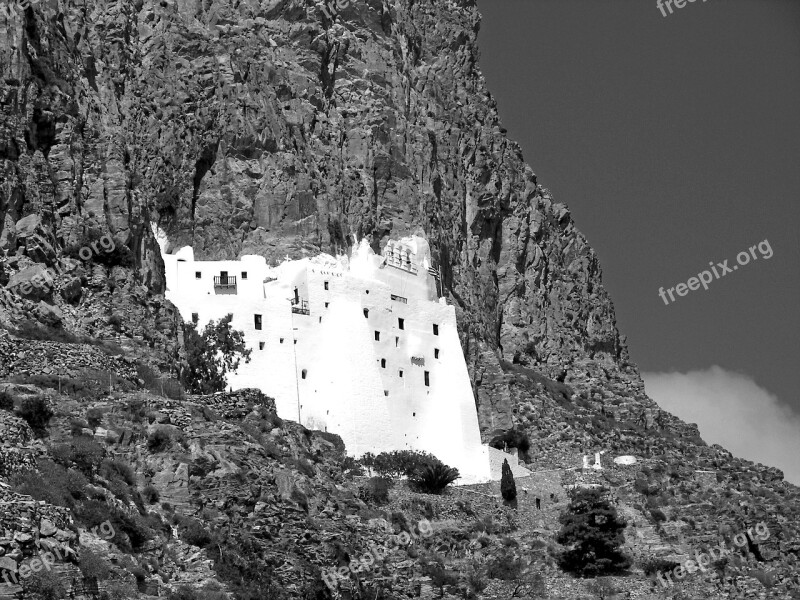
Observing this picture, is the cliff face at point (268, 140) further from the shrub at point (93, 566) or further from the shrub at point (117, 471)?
the shrub at point (93, 566)

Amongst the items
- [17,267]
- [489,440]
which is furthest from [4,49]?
[489,440]

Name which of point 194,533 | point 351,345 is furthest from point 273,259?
point 194,533

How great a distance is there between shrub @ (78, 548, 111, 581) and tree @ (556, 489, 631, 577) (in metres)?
25.6

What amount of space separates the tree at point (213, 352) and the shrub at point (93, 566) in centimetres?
3096

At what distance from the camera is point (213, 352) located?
70.3 m

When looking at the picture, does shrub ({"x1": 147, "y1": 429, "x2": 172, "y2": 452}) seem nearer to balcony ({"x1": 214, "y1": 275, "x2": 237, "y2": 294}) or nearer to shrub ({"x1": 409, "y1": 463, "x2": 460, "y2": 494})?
shrub ({"x1": 409, "y1": 463, "x2": 460, "y2": 494})

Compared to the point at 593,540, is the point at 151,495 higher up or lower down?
lower down

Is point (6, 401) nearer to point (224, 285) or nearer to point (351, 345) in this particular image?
point (224, 285)

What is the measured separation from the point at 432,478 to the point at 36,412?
26589mm

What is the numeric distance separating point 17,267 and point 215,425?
1265cm

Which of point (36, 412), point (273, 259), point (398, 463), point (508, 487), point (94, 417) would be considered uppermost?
point (273, 259)

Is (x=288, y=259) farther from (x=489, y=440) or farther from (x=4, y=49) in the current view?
(x=4, y=49)

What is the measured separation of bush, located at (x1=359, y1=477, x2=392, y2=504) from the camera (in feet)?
195

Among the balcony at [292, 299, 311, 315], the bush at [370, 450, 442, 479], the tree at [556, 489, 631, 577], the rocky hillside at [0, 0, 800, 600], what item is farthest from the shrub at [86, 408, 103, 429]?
the balcony at [292, 299, 311, 315]
